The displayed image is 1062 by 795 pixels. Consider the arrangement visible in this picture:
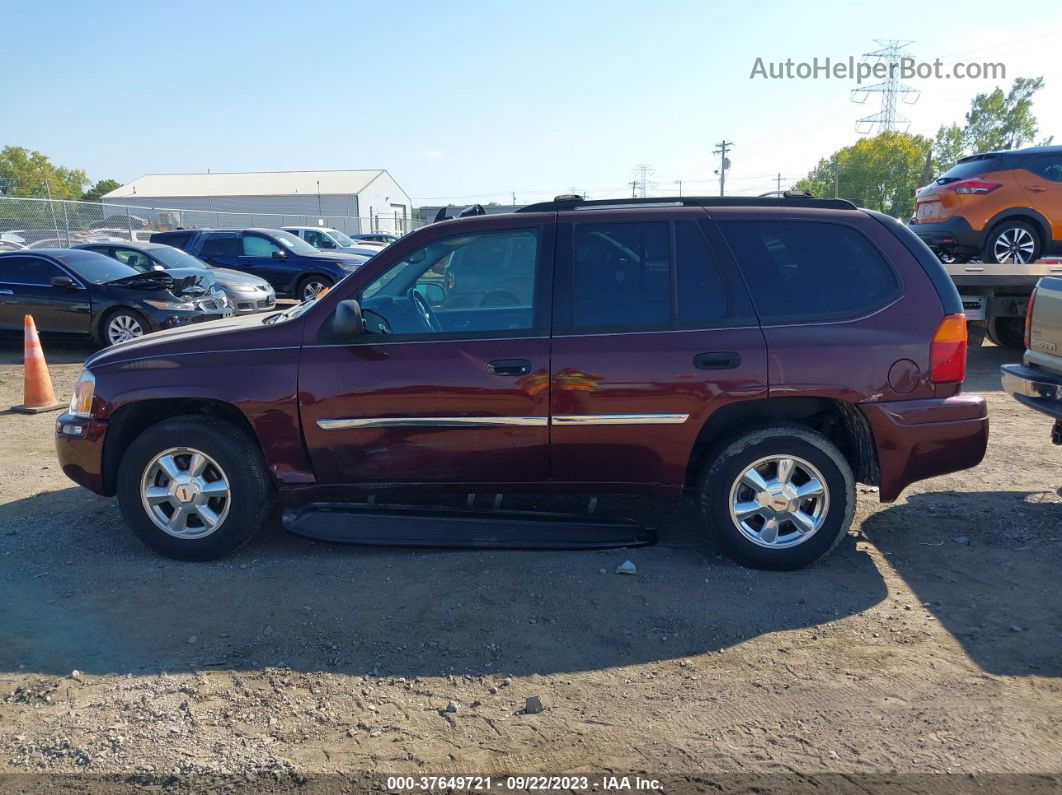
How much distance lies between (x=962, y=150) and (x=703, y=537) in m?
66.1

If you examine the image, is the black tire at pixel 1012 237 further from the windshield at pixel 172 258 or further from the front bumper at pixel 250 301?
the windshield at pixel 172 258

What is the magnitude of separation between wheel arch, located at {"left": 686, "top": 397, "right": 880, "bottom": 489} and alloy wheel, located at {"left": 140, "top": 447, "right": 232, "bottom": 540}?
2.60 m

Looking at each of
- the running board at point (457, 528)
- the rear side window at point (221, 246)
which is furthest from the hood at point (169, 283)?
the running board at point (457, 528)

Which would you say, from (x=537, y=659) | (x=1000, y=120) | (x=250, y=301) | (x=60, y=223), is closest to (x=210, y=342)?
(x=537, y=659)

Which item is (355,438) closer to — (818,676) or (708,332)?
(708,332)

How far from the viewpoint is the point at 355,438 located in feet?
14.0

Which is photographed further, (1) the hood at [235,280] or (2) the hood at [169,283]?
(1) the hood at [235,280]

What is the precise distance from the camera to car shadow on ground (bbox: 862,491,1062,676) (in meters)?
3.54

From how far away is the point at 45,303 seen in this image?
11508 mm

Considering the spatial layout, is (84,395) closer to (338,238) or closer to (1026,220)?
(1026,220)

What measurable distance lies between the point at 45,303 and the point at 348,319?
9663 mm

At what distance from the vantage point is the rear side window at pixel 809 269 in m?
4.18

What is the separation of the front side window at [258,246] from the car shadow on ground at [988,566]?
14.6 meters

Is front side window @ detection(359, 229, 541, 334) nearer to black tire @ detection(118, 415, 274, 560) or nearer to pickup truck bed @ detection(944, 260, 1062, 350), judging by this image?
black tire @ detection(118, 415, 274, 560)
